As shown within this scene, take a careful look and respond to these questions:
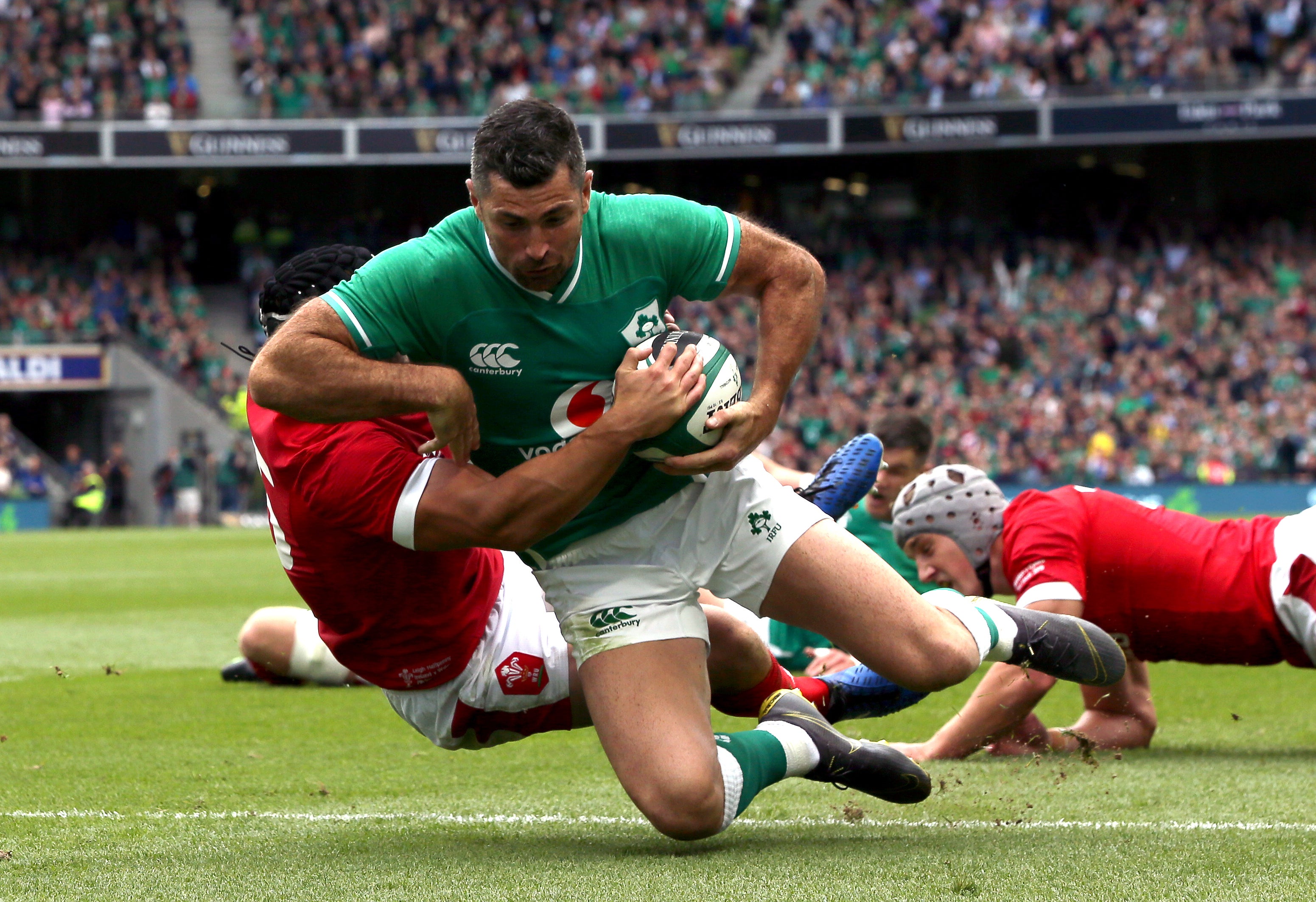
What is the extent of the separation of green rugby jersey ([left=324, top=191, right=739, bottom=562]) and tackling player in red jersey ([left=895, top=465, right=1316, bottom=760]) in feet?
4.73

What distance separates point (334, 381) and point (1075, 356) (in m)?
25.9

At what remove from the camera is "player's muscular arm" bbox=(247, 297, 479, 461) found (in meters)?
3.79

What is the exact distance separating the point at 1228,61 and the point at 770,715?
91.8ft

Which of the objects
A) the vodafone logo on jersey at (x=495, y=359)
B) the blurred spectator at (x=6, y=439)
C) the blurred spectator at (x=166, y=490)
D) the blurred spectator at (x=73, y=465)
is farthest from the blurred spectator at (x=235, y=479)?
the vodafone logo on jersey at (x=495, y=359)

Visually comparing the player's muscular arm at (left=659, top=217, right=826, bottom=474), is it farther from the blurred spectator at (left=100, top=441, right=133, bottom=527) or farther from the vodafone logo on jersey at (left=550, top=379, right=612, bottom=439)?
the blurred spectator at (left=100, top=441, right=133, bottom=527)

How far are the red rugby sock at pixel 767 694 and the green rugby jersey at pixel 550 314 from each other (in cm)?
91

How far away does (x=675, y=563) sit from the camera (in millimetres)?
4316

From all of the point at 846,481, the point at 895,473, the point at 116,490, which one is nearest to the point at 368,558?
the point at 846,481

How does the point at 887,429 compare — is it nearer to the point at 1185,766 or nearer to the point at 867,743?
the point at 1185,766

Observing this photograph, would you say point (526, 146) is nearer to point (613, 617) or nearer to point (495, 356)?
point (495, 356)

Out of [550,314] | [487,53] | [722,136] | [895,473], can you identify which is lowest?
[895,473]

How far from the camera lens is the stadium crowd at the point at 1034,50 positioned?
29188mm

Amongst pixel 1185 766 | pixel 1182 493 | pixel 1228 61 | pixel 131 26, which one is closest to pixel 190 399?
pixel 131 26

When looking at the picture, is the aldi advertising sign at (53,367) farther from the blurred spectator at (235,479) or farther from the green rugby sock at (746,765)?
the green rugby sock at (746,765)
